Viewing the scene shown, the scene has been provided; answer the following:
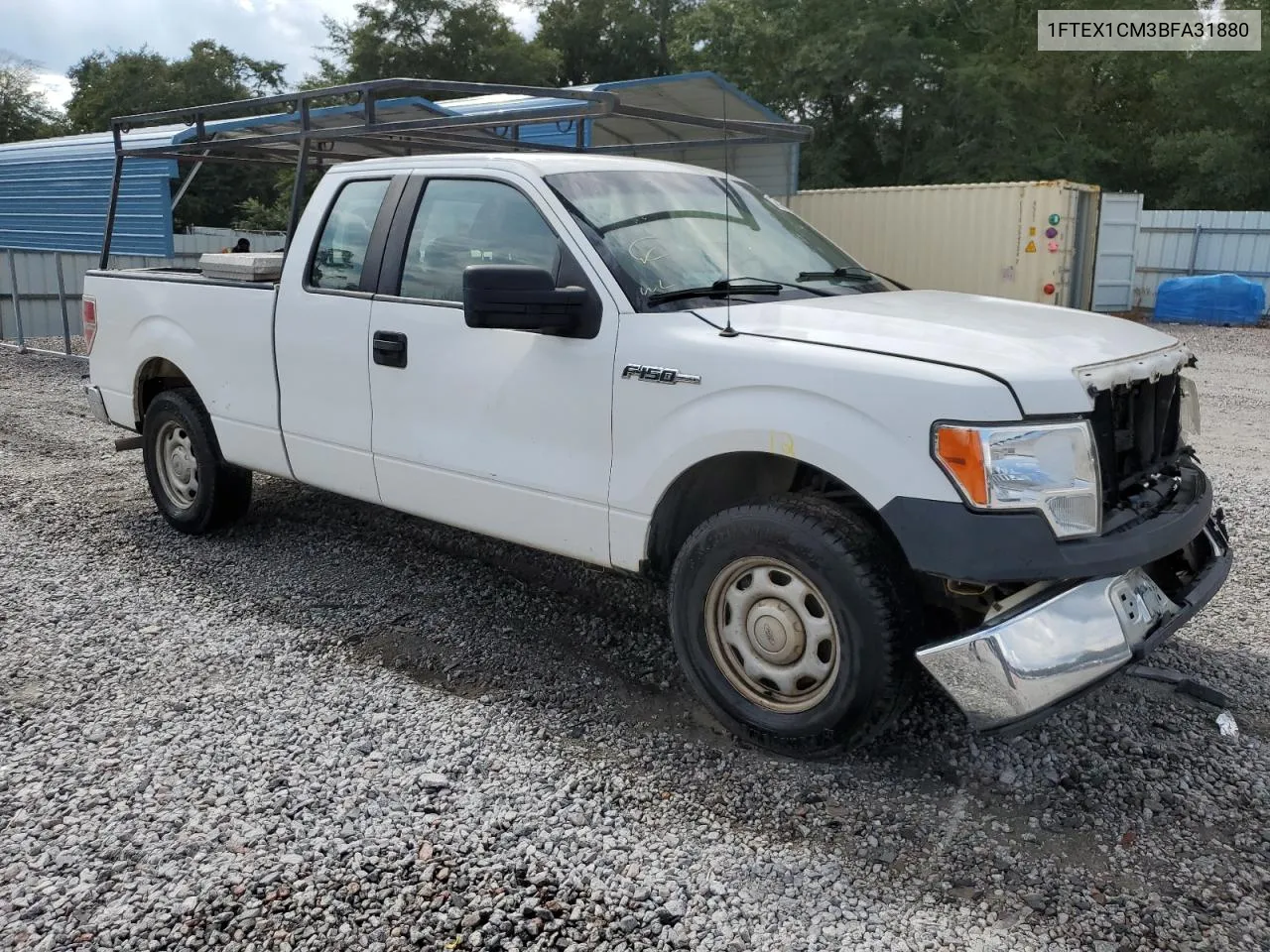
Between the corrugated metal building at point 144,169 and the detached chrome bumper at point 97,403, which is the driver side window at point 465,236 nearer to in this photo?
the detached chrome bumper at point 97,403

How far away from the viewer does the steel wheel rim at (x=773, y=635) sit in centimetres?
346

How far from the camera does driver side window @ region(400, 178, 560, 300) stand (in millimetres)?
4242

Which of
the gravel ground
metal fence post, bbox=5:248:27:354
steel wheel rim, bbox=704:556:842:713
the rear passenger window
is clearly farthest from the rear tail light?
metal fence post, bbox=5:248:27:354

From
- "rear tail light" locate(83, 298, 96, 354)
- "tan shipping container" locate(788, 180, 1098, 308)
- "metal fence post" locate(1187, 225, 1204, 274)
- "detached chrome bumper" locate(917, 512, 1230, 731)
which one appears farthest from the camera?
"metal fence post" locate(1187, 225, 1204, 274)

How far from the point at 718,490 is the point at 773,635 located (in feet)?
2.16

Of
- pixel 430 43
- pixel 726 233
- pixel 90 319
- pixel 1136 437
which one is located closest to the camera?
pixel 1136 437

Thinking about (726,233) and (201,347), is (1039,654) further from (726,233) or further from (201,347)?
(201,347)

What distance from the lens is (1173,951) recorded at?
269 cm

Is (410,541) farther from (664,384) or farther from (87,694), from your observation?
(664,384)

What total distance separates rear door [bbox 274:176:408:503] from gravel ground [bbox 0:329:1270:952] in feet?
2.31

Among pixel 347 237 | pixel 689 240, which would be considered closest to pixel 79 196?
pixel 347 237

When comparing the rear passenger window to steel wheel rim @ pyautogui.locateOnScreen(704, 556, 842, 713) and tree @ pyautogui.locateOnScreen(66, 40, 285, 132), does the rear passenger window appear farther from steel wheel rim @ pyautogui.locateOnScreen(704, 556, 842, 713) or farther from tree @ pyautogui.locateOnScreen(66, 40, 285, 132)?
tree @ pyautogui.locateOnScreen(66, 40, 285, 132)

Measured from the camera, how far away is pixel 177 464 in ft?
19.9

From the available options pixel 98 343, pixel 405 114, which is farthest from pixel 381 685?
pixel 405 114
